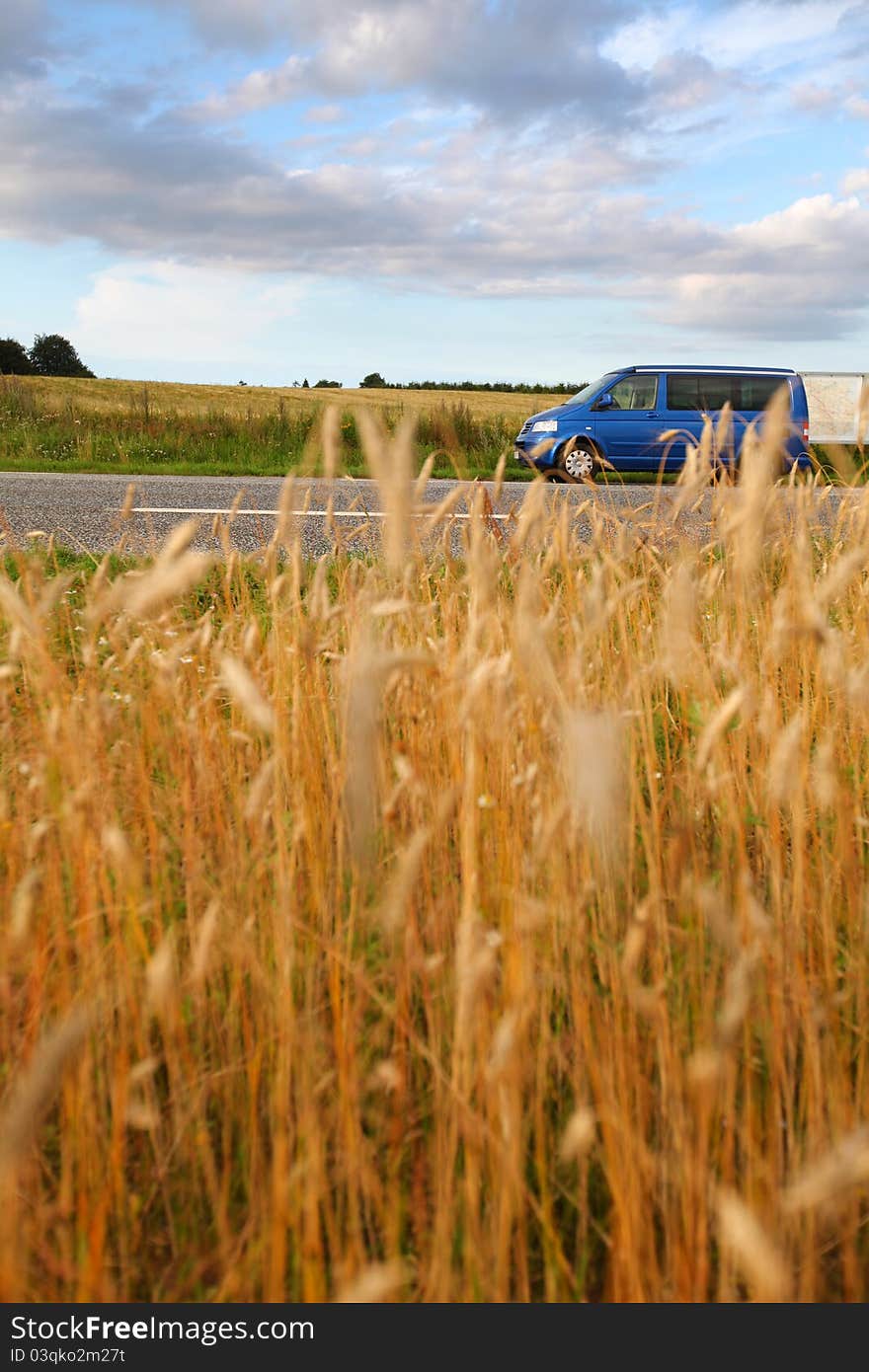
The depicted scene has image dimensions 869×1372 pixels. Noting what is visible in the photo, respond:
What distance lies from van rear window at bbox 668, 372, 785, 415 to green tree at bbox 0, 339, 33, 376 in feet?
173

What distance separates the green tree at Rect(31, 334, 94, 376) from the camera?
66062 millimetres

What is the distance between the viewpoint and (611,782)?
1.31 meters

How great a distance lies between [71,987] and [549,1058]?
2.61ft

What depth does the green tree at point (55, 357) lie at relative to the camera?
66062mm

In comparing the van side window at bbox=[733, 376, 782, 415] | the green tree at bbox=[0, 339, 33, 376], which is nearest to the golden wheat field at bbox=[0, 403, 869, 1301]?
the van side window at bbox=[733, 376, 782, 415]

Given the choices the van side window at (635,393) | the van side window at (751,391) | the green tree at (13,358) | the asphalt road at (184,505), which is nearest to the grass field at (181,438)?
the van side window at (635,393)

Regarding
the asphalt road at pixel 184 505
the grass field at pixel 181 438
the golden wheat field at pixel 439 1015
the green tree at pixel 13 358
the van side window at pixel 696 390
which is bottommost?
the golden wheat field at pixel 439 1015

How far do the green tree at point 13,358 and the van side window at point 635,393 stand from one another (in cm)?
5256

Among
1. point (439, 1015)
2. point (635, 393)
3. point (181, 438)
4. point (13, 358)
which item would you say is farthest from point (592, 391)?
point (13, 358)

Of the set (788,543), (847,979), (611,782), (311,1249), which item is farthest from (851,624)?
(311,1249)

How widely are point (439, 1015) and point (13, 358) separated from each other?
2597 inches

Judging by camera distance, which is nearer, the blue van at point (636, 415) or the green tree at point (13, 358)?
the blue van at point (636, 415)

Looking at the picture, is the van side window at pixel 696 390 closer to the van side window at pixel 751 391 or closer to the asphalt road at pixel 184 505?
the van side window at pixel 751 391
